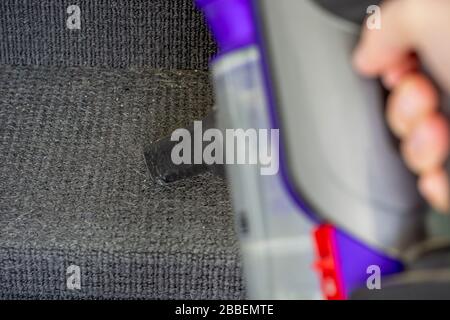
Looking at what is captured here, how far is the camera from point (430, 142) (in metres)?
0.41

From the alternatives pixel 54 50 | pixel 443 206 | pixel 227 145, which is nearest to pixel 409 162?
pixel 443 206

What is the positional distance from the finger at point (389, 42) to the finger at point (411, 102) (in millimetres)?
17

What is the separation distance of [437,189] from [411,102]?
0.19ft

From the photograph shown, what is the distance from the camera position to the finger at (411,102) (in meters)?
0.41

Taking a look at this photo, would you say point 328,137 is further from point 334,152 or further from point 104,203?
point 104,203

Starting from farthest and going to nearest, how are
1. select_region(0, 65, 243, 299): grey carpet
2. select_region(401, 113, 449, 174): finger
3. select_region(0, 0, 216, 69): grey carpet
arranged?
select_region(0, 0, 216, 69): grey carpet < select_region(0, 65, 243, 299): grey carpet < select_region(401, 113, 449, 174): finger

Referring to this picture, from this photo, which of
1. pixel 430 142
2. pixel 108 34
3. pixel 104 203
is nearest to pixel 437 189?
pixel 430 142

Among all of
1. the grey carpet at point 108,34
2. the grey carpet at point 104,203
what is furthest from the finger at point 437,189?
the grey carpet at point 108,34

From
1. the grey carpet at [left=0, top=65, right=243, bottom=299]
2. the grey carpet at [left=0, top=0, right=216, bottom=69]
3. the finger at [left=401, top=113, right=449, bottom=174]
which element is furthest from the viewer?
the grey carpet at [left=0, top=0, right=216, bottom=69]

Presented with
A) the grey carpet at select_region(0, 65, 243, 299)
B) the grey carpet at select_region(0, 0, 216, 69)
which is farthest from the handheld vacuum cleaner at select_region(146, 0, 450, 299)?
the grey carpet at select_region(0, 0, 216, 69)

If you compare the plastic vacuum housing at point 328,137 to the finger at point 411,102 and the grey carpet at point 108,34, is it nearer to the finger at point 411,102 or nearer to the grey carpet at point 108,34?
the finger at point 411,102

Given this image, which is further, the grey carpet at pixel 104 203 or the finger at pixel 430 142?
the grey carpet at pixel 104 203

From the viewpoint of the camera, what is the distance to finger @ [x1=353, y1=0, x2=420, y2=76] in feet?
1.38

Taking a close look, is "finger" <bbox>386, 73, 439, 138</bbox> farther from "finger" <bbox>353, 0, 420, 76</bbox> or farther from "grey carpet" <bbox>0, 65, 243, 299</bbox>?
"grey carpet" <bbox>0, 65, 243, 299</bbox>
